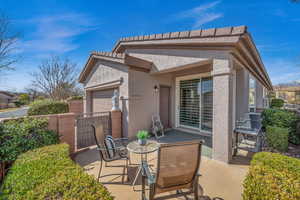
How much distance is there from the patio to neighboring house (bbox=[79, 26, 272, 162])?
42cm

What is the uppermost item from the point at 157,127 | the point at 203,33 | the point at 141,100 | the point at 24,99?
the point at 203,33

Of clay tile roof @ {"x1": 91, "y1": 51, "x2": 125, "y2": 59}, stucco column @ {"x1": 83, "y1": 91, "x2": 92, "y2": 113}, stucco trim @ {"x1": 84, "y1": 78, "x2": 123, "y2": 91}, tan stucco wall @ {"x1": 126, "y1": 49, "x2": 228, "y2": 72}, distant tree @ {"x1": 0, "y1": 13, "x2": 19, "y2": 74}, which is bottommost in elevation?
stucco column @ {"x1": 83, "y1": 91, "x2": 92, "y2": 113}

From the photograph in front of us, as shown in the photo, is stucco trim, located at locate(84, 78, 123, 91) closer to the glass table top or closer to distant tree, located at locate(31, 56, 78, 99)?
the glass table top

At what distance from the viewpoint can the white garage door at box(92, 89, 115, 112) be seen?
8224 millimetres

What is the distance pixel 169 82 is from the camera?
26.3ft

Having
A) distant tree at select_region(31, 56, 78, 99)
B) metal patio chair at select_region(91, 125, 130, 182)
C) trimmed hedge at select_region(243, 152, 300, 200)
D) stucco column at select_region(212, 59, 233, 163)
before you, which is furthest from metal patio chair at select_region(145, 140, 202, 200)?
distant tree at select_region(31, 56, 78, 99)

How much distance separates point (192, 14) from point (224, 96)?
466cm

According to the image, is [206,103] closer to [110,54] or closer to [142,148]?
[142,148]

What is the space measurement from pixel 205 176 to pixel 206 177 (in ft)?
0.13

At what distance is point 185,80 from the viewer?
774cm

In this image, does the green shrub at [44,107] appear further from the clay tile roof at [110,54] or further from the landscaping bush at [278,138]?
the landscaping bush at [278,138]

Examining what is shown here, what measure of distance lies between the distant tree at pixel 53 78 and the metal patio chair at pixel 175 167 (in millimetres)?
19801

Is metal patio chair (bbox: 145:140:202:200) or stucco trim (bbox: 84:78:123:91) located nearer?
metal patio chair (bbox: 145:140:202:200)

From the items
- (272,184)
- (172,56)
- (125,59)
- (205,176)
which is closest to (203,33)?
(172,56)
